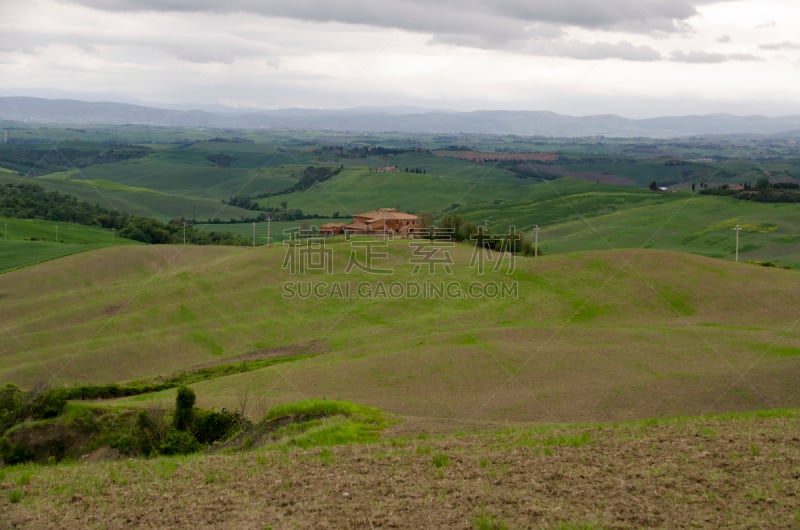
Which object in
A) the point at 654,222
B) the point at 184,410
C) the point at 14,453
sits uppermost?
the point at 654,222

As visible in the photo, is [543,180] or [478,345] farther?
[543,180]

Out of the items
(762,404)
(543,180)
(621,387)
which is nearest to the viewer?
(762,404)

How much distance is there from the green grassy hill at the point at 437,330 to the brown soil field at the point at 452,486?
8506 millimetres

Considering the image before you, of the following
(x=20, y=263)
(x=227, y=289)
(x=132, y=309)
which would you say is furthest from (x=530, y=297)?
(x=20, y=263)

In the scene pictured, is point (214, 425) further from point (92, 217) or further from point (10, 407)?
point (92, 217)

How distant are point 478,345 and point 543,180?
509ft

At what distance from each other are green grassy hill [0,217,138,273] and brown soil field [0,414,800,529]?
52.7m

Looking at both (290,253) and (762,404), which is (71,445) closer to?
(762,404)

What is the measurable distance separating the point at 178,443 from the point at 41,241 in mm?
62567

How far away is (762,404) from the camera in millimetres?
25531

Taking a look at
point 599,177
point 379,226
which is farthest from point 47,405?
point 599,177

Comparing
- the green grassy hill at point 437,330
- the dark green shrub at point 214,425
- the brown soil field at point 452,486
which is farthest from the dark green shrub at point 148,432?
the brown soil field at point 452,486

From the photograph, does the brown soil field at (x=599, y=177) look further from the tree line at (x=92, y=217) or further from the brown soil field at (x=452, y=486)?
the brown soil field at (x=452, y=486)

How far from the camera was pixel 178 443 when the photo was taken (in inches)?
909
